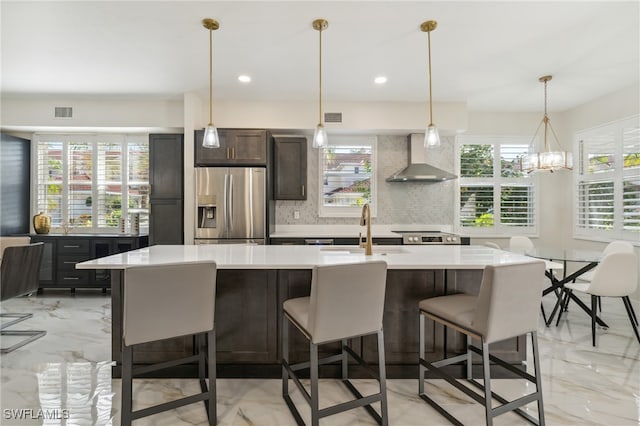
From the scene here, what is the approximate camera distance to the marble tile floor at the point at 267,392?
6.23ft

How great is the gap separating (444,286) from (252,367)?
1.48m

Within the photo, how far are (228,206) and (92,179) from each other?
8.30 ft

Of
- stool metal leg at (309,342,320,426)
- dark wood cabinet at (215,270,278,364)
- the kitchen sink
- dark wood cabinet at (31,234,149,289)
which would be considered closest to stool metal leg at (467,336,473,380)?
the kitchen sink

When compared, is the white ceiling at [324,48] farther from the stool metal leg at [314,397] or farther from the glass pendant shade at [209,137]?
the stool metal leg at [314,397]

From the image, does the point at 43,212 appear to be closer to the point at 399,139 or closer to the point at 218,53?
the point at 218,53

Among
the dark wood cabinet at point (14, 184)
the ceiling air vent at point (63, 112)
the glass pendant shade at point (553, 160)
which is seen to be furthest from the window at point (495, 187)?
the dark wood cabinet at point (14, 184)

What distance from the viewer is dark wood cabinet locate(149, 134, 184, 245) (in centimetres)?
457

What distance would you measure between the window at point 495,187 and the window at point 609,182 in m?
0.63

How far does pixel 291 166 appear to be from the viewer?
468cm

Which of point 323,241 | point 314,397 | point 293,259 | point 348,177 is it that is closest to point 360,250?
point 293,259

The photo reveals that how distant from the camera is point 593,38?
117 inches

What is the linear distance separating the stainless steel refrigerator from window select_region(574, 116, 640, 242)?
4.70m

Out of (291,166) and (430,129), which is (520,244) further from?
(291,166)

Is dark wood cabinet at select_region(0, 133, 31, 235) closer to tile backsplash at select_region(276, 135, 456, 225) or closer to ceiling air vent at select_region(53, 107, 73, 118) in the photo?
ceiling air vent at select_region(53, 107, 73, 118)
